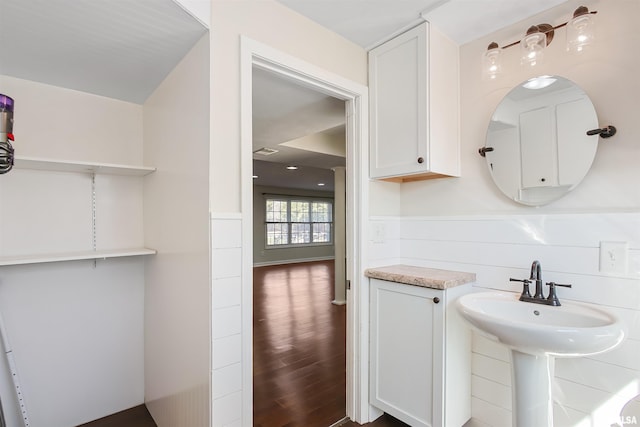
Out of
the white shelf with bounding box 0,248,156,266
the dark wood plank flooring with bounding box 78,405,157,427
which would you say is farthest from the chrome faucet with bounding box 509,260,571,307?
the dark wood plank flooring with bounding box 78,405,157,427

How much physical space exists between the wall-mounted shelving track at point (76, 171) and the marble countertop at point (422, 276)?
146 centimetres

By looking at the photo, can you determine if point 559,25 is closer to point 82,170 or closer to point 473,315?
point 473,315

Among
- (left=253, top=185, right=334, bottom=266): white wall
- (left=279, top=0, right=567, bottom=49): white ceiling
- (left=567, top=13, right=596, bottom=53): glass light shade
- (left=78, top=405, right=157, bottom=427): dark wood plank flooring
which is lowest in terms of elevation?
(left=78, top=405, right=157, bottom=427): dark wood plank flooring

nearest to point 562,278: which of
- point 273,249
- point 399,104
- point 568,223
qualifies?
point 568,223

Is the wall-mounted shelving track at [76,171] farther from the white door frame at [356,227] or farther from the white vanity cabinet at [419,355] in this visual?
the white vanity cabinet at [419,355]

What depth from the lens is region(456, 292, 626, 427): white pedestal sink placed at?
3.46ft

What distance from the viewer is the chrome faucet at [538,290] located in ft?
4.57

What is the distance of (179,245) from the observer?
1617 millimetres

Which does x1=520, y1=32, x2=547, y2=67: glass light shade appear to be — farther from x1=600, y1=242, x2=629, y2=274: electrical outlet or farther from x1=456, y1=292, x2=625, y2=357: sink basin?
x1=456, y1=292, x2=625, y2=357: sink basin

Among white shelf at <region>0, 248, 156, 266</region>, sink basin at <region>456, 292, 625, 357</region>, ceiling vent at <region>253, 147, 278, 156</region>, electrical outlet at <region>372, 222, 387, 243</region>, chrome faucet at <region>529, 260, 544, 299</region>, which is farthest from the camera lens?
ceiling vent at <region>253, 147, 278, 156</region>

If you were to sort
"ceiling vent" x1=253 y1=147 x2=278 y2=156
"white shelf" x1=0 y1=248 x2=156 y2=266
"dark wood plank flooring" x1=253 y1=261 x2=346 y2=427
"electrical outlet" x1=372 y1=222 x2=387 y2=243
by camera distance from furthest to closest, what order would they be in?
1. "ceiling vent" x1=253 y1=147 x2=278 y2=156
2. "dark wood plank flooring" x1=253 y1=261 x2=346 y2=427
3. "electrical outlet" x1=372 y1=222 x2=387 y2=243
4. "white shelf" x1=0 y1=248 x2=156 y2=266

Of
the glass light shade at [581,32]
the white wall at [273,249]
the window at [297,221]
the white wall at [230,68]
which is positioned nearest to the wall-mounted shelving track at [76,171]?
the white wall at [230,68]

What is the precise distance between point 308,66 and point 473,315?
1.47m

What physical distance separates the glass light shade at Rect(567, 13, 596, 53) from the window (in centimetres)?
788
